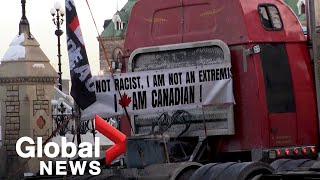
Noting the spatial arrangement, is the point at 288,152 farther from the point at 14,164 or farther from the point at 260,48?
the point at 14,164

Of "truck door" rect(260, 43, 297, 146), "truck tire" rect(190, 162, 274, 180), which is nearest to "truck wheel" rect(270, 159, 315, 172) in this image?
"truck tire" rect(190, 162, 274, 180)

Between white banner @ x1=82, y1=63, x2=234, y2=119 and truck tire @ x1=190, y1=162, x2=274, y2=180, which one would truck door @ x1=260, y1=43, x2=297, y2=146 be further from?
truck tire @ x1=190, y1=162, x2=274, y2=180

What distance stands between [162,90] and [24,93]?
16382 millimetres

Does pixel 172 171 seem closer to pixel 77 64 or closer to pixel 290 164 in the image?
pixel 290 164

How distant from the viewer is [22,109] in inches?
1069

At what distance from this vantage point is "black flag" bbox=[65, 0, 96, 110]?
11.0 m

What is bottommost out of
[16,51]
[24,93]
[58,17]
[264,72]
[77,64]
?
[264,72]

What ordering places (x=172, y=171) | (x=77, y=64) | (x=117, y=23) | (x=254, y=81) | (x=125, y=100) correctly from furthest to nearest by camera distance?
1. (x=117, y=23)
2. (x=125, y=100)
3. (x=77, y=64)
4. (x=254, y=81)
5. (x=172, y=171)

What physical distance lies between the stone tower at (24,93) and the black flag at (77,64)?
15.2 m

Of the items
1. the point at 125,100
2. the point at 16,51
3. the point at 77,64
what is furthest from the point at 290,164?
the point at 16,51

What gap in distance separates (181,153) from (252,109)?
96 cm

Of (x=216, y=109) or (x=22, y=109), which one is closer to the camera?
(x=216, y=109)

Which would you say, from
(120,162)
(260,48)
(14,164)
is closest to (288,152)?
(260,48)

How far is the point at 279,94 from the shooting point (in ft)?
35.2
